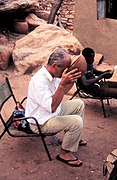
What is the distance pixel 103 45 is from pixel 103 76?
2.95 m

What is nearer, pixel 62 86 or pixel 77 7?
pixel 62 86

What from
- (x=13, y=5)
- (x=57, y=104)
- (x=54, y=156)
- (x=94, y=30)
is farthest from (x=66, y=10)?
(x=57, y=104)

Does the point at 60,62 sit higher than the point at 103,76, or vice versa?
the point at 60,62

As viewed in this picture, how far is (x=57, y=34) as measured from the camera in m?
8.04

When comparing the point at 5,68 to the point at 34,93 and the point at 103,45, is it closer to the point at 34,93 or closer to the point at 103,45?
the point at 103,45

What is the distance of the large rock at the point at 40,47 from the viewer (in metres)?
7.53

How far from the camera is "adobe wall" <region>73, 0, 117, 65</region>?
26.7 ft

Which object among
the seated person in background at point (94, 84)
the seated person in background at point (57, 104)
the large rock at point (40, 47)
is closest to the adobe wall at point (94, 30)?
the large rock at point (40, 47)

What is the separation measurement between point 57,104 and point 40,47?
13.1ft

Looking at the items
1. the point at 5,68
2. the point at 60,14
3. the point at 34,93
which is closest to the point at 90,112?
the point at 34,93

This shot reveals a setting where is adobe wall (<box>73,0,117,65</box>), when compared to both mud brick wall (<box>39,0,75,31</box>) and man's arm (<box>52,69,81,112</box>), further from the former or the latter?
man's arm (<box>52,69,81,112</box>)

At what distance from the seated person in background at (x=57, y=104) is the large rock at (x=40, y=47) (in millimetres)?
3182

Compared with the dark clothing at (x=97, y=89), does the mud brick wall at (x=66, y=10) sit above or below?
below

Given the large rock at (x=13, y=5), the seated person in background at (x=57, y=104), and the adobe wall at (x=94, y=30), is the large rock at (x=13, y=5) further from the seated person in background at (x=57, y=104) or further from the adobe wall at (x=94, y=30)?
the seated person in background at (x=57, y=104)
